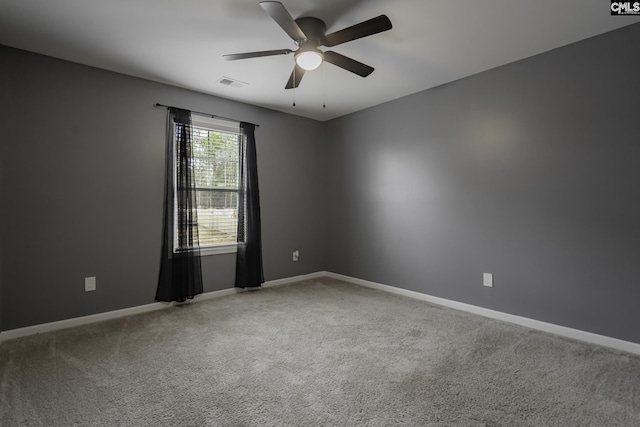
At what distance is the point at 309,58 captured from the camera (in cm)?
238

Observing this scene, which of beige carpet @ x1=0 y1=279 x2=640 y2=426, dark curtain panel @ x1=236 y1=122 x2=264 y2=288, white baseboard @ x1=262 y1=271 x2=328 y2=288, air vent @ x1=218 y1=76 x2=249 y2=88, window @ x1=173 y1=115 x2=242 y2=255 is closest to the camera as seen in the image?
beige carpet @ x1=0 y1=279 x2=640 y2=426

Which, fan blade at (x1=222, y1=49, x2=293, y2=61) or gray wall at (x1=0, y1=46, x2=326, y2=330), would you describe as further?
gray wall at (x1=0, y1=46, x2=326, y2=330)

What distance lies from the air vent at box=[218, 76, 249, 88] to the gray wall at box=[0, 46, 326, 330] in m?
0.48

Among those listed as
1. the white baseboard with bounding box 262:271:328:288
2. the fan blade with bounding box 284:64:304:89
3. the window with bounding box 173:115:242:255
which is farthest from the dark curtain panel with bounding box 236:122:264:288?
the fan blade with bounding box 284:64:304:89

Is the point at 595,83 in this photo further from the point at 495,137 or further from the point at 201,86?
the point at 201,86

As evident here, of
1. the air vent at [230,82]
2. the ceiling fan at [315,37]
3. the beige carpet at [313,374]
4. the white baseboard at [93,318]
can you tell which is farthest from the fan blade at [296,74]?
the white baseboard at [93,318]

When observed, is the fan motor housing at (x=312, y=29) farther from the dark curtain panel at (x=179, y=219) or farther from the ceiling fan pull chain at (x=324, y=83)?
the dark curtain panel at (x=179, y=219)

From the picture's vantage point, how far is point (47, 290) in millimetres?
2889

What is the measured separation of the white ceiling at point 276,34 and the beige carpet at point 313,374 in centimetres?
252

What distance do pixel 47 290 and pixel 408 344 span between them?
325 cm

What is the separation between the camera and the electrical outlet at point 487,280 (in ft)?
10.7

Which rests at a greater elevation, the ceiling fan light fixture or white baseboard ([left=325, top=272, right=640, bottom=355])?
the ceiling fan light fixture

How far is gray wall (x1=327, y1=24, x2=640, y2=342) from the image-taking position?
99.7 inches

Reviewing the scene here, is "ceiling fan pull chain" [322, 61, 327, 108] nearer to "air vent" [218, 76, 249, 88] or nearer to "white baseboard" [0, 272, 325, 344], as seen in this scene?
"air vent" [218, 76, 249, 88]
